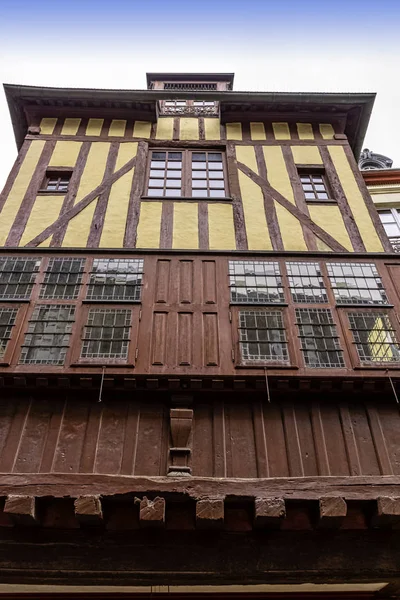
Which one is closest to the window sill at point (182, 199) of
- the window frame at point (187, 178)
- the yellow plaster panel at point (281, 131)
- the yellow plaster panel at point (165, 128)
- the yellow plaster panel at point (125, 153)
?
the window frame at point (187, 178)

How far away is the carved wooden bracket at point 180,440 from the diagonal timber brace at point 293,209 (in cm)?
461

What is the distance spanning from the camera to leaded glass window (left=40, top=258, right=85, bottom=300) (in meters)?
7.46

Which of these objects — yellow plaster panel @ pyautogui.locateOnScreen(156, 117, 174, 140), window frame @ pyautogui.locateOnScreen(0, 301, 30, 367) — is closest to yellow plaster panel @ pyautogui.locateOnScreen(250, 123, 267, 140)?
yellow plaster panel @ pyautogui.locateOnScreen(156, 117, 174, 140)

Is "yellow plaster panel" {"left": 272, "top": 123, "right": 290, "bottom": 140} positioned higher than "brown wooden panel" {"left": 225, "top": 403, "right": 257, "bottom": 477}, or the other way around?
"yellow plaster panel" {"left": 272, "top": 123, "right": 290, "bottom": 140}

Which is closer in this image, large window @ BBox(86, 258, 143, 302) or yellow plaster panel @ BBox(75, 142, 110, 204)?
large window @ BBox(86, 258, 143, 302)

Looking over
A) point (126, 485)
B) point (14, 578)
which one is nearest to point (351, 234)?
point (126, 485)

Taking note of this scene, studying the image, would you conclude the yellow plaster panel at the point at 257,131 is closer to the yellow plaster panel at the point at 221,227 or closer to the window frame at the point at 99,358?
the yellow plaster panel at the point at 221,227

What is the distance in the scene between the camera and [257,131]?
39.5 feet

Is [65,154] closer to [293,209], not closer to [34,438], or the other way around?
[293,209]

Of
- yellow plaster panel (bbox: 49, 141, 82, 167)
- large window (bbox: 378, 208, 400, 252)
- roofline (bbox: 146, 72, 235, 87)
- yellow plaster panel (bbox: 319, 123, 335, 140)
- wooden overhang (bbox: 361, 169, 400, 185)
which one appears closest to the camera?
yellow plaster panel (bbox: 49, 141, 82, 167)

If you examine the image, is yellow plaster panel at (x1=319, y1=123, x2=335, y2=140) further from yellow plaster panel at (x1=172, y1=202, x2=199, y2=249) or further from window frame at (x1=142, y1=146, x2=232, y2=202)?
yellow plaster panel at (x1=172, y1=202, x2=199, y2=249)

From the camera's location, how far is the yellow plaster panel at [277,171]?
10.2 metres

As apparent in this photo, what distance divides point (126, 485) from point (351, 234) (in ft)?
22.7

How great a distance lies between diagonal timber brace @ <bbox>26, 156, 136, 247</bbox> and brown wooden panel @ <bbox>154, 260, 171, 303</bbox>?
2.42 m
